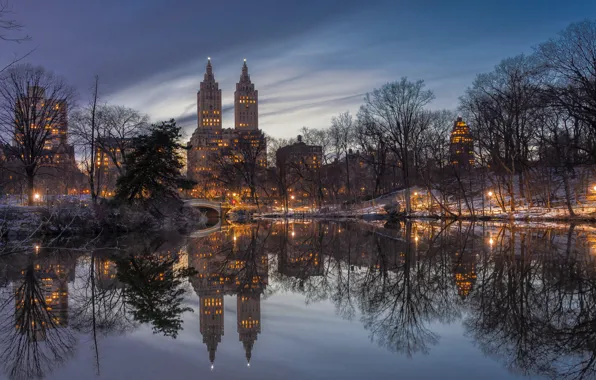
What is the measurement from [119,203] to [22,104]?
33.2 feet

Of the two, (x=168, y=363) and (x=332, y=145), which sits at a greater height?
(x=332, y=145)

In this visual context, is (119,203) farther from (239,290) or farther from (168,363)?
(168,363)

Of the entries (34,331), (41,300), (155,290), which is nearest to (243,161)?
(155,290)

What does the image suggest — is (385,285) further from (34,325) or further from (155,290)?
(34,325)

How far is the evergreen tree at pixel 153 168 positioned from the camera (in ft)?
117

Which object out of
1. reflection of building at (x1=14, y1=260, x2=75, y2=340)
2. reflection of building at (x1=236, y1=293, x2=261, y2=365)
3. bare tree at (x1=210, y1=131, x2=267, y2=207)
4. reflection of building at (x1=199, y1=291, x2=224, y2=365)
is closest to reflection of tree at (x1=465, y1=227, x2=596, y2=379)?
reflection of building at (x1=236, y1=293, x2=261, y2=365)

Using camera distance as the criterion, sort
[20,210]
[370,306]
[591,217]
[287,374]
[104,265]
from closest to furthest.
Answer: [287,374], [370,306], [104,265], [20,210], [591,217]

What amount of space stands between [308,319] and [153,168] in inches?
1236

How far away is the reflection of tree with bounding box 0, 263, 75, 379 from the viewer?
582 cm

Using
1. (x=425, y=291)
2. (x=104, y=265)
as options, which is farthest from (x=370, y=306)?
(x=104, y=265)

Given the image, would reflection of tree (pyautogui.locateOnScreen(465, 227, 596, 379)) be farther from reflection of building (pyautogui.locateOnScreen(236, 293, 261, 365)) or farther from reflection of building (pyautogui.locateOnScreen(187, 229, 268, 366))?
reflection of building (pyautogui.locateOnScreen(187, 229, 268, 366))

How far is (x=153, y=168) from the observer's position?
37031mm

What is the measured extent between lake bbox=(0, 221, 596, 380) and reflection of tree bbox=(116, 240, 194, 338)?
0.04 m

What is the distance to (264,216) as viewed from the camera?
69.4 metres
